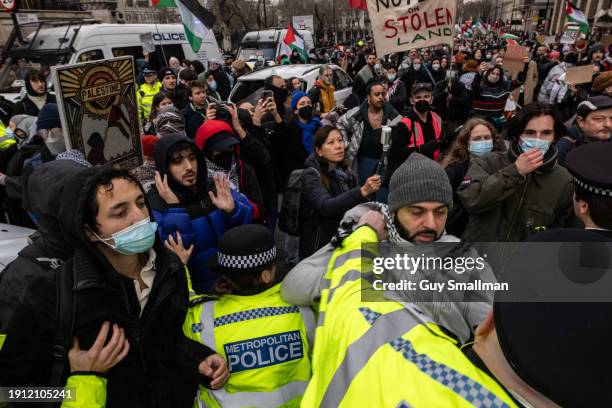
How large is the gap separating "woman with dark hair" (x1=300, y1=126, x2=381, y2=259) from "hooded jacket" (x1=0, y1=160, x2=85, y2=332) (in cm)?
160

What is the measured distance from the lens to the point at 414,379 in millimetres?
868

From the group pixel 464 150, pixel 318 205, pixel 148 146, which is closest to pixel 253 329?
pixel 318 205

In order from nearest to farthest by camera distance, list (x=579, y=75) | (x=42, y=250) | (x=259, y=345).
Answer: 1. (x=259, y=345)
2. (x=42, y=250)
3. (x=579, y=75)

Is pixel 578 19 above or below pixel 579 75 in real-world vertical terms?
above

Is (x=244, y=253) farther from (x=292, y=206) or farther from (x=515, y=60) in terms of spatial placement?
(x=515, y=60)

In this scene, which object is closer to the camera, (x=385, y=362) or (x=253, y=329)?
(x=385, y=362)

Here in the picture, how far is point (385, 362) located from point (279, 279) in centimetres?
113

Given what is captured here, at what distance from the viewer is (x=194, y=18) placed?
6891mm

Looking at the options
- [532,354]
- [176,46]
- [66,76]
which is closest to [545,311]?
[532,354]

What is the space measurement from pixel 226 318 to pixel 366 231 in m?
0.74

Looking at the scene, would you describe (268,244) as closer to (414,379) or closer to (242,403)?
(242,403)

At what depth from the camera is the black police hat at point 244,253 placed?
6.18ft

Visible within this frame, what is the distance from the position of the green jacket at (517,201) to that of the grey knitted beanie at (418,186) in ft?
2.43

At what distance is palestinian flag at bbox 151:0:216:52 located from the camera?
21.4 feet
